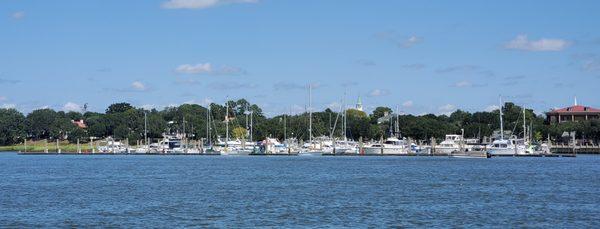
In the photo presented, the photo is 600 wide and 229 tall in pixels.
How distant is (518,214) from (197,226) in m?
16.4

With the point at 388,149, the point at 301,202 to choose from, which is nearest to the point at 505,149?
the point at 388,149

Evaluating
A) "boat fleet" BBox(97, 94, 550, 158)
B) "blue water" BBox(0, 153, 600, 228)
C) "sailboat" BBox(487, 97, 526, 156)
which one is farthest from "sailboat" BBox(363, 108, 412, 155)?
"blue water" BBox(0, 153, 600, 228)

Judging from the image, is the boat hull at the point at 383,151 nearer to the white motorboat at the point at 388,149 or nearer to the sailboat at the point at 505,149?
the white motorboat at the point at 388,149

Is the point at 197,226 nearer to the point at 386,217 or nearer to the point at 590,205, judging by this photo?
the point at 386,217

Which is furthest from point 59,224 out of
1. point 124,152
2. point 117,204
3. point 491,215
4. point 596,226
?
point 124,152

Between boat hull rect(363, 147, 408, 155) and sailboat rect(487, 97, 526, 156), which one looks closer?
sailboat rect(487, 97, 526, 156)

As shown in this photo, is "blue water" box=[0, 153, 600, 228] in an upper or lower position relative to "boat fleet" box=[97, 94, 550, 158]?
lower

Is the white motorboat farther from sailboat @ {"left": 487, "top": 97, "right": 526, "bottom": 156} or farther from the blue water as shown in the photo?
the blue water

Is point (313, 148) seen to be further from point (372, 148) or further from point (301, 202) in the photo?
point (301, 202)

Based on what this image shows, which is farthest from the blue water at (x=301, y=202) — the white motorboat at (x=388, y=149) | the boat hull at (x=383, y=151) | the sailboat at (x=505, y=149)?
the white motorboat at (x=388, y=149)

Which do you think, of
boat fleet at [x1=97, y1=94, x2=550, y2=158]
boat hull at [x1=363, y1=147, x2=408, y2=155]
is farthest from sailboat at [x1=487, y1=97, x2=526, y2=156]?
boat hull at [x1=363, y1=147, x2=408, y2=155]

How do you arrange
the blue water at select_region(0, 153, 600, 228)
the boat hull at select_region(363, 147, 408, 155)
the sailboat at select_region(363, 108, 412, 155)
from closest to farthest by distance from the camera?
the blue water at select_region(0, 153, 600, 228) → the boat hull at select_region(363, 147, 408, 155) → the sailboat at select_region(363, 108, 412, 155)

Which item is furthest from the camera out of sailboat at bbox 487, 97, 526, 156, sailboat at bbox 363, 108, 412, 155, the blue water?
sailboat at bbox 363, 108, 412, 155

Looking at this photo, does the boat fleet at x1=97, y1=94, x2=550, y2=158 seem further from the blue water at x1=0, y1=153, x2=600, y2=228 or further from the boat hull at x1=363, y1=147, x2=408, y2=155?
the blue water at x1=0, y1=153, x2=600, y2=228
